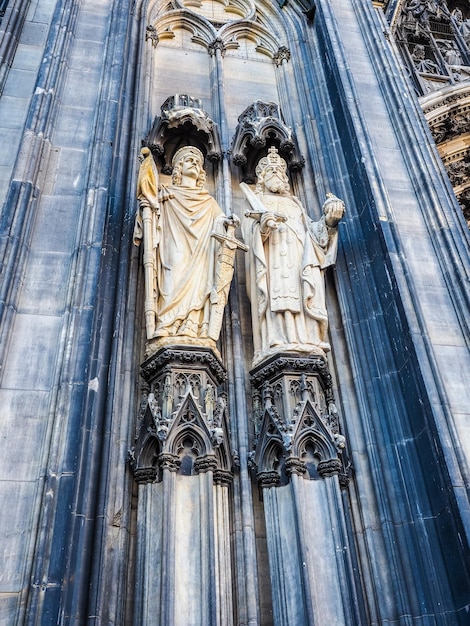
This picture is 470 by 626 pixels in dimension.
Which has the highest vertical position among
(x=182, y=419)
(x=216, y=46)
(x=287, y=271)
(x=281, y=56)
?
(x=216, y=46)

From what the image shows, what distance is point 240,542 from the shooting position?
17.6ft

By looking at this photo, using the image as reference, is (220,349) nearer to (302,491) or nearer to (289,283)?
(289,283)

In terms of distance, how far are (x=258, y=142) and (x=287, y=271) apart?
7.61 ft

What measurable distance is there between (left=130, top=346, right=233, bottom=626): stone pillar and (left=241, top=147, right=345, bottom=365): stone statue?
78 cm

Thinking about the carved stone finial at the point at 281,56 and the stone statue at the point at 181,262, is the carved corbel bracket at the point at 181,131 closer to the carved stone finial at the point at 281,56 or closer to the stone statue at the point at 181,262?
the stone statue at the point at 181,262

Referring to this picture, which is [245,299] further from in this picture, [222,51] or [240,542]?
[222,51]

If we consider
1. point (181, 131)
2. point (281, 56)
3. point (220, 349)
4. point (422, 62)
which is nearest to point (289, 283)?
point (220, 349)

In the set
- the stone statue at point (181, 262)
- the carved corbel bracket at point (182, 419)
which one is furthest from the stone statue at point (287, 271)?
the carved corbel bracket at point (182, 419)

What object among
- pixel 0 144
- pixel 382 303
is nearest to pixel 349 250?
pixel 382 303

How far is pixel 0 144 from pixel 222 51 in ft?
15.0

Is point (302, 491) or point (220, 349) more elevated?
point (220, 349)

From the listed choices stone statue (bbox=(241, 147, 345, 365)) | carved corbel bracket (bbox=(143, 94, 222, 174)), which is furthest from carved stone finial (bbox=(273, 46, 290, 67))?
stone statue (bbox=(241, 147, 345, 365))

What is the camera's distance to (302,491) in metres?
5.44

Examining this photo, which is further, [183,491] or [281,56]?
[281,56]
